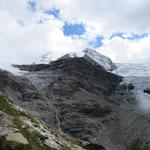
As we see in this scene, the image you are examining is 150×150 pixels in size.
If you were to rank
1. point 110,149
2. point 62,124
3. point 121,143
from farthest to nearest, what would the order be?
point 62,124, point 121,143, point 110,149

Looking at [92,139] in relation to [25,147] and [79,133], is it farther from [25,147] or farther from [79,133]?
[25,147]

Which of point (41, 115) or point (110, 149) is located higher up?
point (41, 115)

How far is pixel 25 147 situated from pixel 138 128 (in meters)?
176

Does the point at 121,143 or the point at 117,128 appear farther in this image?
the point at 117,128

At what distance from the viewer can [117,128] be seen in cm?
19975

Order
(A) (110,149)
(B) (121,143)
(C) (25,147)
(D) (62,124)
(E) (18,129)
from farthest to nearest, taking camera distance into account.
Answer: (D) (62,124) < (B) (121,143) < (A) (110,149) < (E) (18,129) < (C) (25,147)

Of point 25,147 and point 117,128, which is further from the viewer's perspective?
point 117,128

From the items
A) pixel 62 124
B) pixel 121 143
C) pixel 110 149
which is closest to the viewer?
pixel 110 149

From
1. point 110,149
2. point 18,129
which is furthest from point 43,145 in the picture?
point 110,149

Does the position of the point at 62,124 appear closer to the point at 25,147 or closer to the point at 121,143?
the point at 121,143

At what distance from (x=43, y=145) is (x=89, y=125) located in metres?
180

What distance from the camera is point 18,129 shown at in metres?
18.9

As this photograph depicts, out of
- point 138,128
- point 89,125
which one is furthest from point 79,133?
point 138,128

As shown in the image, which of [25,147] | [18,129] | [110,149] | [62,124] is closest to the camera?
[25,147]
